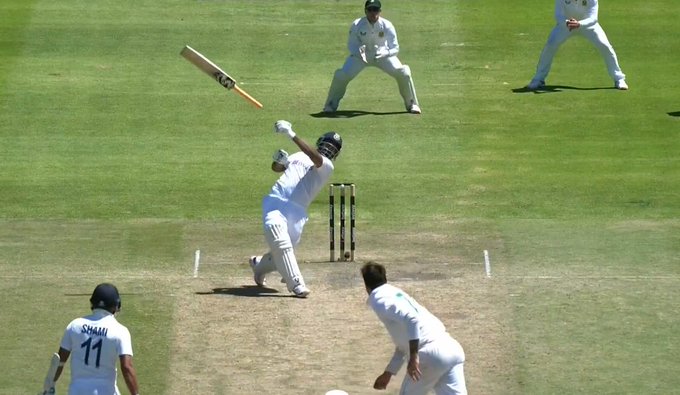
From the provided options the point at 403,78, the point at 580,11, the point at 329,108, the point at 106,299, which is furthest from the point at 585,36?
the point at 106,299

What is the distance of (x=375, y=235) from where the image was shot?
19.6 metres

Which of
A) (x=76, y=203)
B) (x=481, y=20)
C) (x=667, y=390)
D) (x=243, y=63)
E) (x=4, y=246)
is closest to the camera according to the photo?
(x=667, y=390)

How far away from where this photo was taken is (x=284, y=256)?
16359 millimetres

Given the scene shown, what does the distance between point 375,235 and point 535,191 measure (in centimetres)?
313

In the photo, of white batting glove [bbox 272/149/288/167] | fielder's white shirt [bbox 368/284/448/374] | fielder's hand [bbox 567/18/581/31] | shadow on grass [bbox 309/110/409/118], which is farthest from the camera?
fielder's hand [bbox 567/18/581/31]

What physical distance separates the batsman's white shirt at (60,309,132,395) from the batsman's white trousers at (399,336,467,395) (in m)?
2.28

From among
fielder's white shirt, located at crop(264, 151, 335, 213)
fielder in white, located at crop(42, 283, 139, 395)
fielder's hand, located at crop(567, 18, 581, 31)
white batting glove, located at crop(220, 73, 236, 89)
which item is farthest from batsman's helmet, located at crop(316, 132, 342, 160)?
fielder's hand, located at crop(567, 18, 581, 31)

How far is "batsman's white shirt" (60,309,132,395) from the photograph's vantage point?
11.6m

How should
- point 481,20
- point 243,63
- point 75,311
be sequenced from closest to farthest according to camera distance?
point 75,311 → point 243,63 → point 481,20

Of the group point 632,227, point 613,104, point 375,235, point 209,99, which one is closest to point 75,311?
point 375,235

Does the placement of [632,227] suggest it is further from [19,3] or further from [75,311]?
[19,3]

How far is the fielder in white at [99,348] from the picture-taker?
1158cm

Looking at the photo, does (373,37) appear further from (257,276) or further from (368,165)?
(257,276)

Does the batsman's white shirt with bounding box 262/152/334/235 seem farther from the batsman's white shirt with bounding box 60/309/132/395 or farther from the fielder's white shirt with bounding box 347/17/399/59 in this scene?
the fielder's white shirt with bounding box 347/17/399/59
